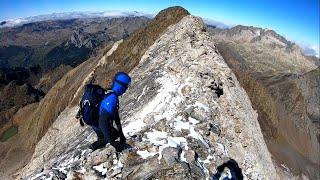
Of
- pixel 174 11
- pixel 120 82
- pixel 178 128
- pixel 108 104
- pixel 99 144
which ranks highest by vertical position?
pixel 120 82

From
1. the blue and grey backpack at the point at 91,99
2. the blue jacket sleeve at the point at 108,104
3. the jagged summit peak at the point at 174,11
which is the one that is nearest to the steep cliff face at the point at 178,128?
the blue and grey backpack at the point at 91,99

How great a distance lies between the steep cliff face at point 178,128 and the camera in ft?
59.0

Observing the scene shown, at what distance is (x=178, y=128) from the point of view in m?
22.5

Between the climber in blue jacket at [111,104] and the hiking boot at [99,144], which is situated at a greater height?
the climber in blue jacket at [111,104]

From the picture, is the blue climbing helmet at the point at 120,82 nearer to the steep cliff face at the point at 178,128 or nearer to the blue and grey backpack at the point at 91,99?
the blue and grey backpack at the point at 91,99

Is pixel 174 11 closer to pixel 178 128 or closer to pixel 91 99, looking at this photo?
pixel 178 128

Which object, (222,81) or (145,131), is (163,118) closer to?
(145,131)

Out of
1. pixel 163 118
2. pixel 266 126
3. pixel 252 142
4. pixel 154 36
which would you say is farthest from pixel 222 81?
pixel 154 36

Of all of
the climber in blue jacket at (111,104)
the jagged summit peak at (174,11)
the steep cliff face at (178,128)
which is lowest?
the steep cliff face at (178,128)

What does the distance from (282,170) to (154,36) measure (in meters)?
25.1

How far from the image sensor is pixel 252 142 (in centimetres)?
3145

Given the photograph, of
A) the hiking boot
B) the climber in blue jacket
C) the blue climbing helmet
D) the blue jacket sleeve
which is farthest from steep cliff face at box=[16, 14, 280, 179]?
the blue climbing helmet

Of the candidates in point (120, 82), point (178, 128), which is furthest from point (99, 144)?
point (178, 128)

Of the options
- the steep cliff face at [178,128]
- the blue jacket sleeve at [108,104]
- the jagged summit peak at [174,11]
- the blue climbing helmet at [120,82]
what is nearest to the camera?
the blue jacket sleeve at [108,104]
